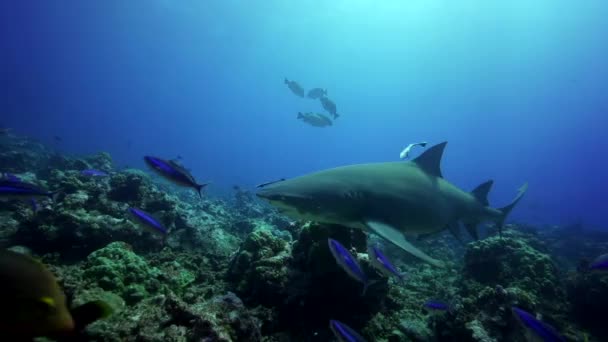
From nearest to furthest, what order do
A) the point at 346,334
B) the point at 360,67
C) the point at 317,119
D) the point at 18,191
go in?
the point at 346,334
the point at 18,191
the point at 317,119
the point at 360,67

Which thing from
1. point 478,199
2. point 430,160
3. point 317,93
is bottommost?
point 478,199

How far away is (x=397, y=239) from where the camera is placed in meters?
3.86

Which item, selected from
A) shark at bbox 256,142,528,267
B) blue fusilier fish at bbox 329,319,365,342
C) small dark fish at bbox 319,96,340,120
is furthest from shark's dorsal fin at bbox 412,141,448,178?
small dark fish at bbox 319,96,340,120

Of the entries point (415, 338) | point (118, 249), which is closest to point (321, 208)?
point (415, 338)

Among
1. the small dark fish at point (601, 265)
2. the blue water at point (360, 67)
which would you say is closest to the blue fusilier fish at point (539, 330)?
the small dark fish at point (601, 265)

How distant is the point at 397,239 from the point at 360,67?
12115 centimetres

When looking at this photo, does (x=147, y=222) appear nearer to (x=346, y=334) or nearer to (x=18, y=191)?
(x=18, y=191)

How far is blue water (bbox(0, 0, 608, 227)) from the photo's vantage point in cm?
6556

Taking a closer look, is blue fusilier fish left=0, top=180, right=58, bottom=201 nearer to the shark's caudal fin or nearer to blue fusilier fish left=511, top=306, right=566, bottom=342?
blue fusilier fish left=511, top=306, right=566, bottom=342

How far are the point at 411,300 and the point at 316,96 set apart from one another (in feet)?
60.1

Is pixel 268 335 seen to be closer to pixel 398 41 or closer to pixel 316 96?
pixel 316 96

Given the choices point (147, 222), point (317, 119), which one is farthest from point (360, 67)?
point (147, 222)

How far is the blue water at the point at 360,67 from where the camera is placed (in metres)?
65.6

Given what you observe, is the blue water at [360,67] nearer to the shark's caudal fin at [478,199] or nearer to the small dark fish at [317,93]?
the small dark fish at [317,93]
